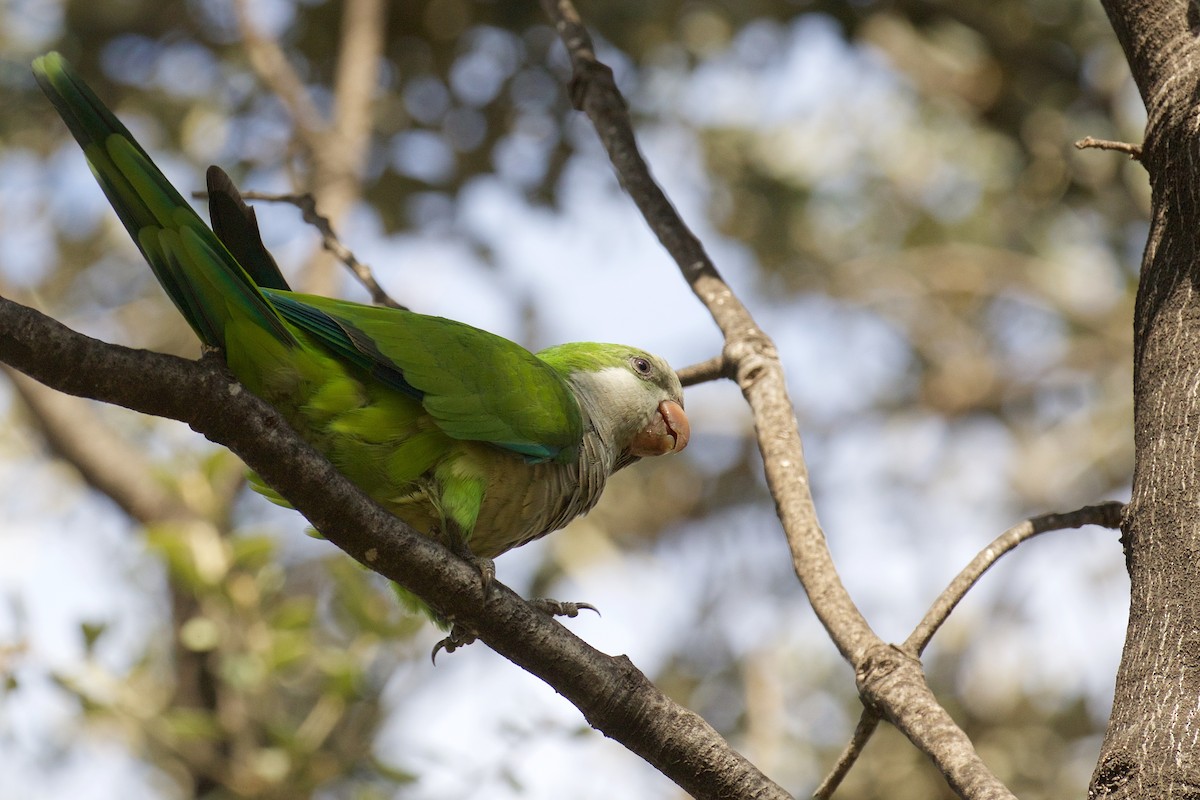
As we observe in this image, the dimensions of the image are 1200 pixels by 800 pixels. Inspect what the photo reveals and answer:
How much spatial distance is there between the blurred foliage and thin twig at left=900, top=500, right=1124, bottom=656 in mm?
2882

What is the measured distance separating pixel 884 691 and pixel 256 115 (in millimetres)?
6329

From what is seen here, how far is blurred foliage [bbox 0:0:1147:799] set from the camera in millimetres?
5211

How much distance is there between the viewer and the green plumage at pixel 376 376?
254 cm

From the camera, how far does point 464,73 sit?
6977 millimetres

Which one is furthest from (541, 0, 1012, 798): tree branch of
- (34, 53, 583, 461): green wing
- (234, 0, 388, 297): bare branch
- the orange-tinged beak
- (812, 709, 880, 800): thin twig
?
(234, 0, 388, 297): bare branch

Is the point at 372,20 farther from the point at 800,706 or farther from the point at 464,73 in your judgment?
the point at 800,706

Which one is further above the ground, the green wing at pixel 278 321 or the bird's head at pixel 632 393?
the bird's head at pixel 632 393

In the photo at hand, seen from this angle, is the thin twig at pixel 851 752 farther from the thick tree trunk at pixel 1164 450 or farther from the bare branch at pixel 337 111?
the bare branch at pixel 337 111

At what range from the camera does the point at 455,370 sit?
132 inches

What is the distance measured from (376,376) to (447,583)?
2.76 feet

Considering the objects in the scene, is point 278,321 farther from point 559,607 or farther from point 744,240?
point 744,240

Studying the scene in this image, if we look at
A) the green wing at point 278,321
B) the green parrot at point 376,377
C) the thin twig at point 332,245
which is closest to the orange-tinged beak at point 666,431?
the green parrot at point 376,377

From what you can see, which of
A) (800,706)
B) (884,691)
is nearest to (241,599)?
(884,691)

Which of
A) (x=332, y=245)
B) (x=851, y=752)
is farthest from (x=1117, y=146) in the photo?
(x=332, y=245)
